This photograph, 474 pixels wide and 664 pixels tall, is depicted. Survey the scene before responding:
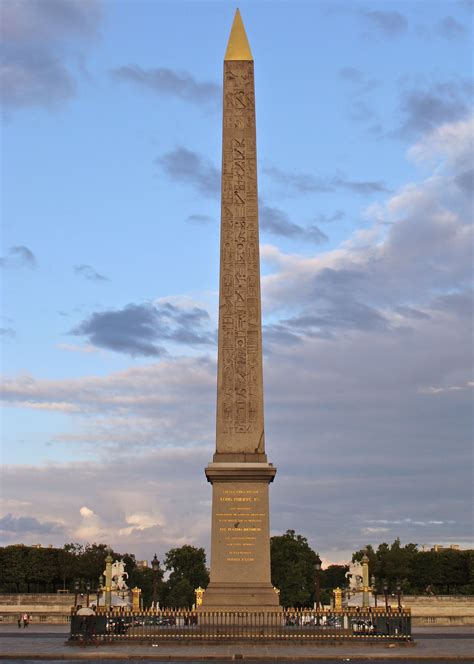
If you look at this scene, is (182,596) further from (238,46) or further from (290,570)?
(238,46)

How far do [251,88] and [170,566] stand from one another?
83.0 m

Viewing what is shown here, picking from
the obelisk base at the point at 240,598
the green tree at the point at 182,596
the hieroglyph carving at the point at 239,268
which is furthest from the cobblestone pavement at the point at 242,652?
the green tree at the point at 182,596

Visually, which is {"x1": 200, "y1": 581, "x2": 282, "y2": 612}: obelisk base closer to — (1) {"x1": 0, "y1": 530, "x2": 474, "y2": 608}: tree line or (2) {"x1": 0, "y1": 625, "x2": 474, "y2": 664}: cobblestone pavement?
(2) {"x1": 0, "y1": 625, "x2": 474, "y2": 664}: cobblestone pavement

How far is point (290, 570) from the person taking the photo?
90188 millimetres

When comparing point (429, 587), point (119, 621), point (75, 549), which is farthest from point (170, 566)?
point (119, 621)

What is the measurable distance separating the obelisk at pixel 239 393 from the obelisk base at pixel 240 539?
1.2 inches

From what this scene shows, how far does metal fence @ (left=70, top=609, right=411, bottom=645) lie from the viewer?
2980 centimetres

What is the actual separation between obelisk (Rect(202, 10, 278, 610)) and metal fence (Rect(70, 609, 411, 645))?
0.70 meters

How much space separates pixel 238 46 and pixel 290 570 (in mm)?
62296

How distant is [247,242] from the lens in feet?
112

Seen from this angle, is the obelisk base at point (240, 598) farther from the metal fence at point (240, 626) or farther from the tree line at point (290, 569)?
the tree line at point (290, 569)

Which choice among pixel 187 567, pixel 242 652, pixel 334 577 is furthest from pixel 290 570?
pixel 242 652

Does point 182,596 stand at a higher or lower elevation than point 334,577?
lower

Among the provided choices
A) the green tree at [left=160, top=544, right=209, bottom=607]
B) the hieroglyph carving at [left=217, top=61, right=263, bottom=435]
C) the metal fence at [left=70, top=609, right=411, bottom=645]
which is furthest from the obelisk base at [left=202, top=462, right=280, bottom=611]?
the green tree at [left=160, top=544, right=209, bottom=607]
